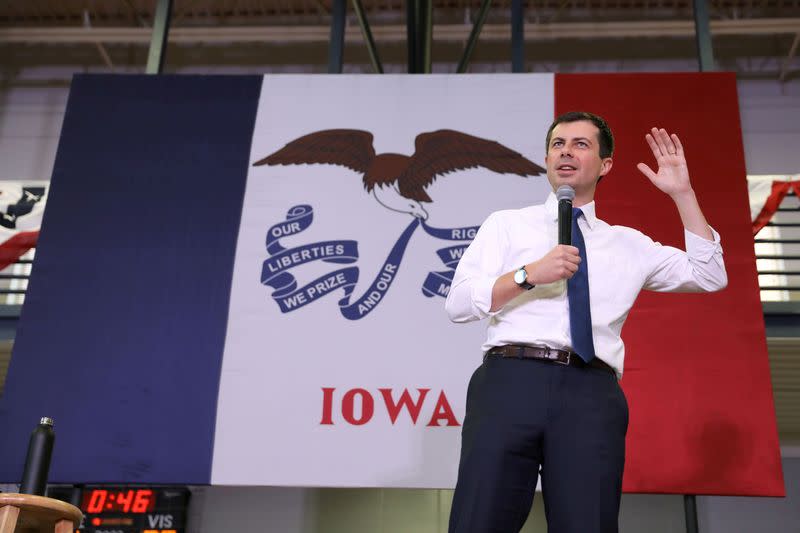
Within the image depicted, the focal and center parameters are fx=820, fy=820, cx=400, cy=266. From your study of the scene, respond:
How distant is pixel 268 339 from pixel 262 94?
5.19 ft

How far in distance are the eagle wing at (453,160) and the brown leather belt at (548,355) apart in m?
2.61

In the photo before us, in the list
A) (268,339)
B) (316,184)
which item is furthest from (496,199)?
(268,339)

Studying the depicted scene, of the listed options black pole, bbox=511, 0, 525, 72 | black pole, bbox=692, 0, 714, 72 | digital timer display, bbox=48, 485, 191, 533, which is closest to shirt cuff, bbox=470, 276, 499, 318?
black pole, bbox=511, 0, 525, 72

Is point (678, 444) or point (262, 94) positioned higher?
point (262, 94)

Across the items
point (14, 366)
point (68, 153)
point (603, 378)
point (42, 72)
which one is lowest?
point (603, 378)

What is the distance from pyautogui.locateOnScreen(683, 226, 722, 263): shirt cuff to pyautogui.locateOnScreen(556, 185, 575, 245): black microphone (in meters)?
0.41

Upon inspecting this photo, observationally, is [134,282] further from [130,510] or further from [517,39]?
[130,510]

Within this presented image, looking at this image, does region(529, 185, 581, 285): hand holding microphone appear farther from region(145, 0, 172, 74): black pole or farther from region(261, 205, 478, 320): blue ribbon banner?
region(145, 0, 172, 74): black pole

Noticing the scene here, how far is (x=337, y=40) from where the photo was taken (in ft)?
19.4

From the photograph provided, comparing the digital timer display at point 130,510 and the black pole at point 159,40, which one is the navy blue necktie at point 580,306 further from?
the digital timer display at point 130,510

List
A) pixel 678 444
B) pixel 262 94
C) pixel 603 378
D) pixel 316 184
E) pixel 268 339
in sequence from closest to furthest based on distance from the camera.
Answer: pixel 603 378, pixel 678 444, pixel 268 339, pixel 316 184, pixel 262 94

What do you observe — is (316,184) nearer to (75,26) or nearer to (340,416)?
(340,416)

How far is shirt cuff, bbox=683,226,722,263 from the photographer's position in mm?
2188

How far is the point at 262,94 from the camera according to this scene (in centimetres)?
494
